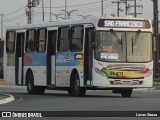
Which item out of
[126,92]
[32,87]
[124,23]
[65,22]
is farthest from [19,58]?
[124,23]

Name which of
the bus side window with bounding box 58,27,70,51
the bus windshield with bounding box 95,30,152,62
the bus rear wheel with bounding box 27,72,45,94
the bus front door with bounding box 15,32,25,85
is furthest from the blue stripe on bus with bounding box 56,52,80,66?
the bus front door with bounding box 15,32,25,85

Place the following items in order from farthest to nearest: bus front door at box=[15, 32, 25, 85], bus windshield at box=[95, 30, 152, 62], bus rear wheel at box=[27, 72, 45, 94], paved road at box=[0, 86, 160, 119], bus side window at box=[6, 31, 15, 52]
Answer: bus side window at box=[6, 31, 15, 52], bus front door at box=[15, 32, 25, 85], bus rear wheel at box=[27, 72, 45, 94], bus windshield at box=[95, 30, 152, 62], paved road at box=[0, 86, 160, 119]

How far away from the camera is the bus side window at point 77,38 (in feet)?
89.1

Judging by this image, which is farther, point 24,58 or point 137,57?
point 24,58

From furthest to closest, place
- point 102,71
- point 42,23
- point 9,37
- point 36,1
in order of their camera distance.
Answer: point 36,1
point 9,37
point 42,23
point 102,71

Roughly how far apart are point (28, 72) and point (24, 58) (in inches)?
28.7

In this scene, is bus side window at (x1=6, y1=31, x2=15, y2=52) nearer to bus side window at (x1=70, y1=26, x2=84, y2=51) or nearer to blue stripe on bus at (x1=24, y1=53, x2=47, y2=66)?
blue stripe on bus at (x1=24, y1=53, x2=47, y2=66)

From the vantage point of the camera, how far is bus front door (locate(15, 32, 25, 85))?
106 feet

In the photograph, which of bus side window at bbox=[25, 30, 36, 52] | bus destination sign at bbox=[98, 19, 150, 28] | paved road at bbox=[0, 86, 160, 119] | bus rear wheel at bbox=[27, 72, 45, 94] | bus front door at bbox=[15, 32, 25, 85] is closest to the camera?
paved road at bbox=[0, 86, 160, 119]

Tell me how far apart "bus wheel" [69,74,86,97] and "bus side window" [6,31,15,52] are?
6046mm

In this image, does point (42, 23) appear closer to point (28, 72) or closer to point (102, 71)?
point (28, 72)

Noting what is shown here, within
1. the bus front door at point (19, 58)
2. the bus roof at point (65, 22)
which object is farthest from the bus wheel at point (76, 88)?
the bus front door at point (19, 58)

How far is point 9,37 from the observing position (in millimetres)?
33250

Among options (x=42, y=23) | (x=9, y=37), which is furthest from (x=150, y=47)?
(x=9, y=37)
